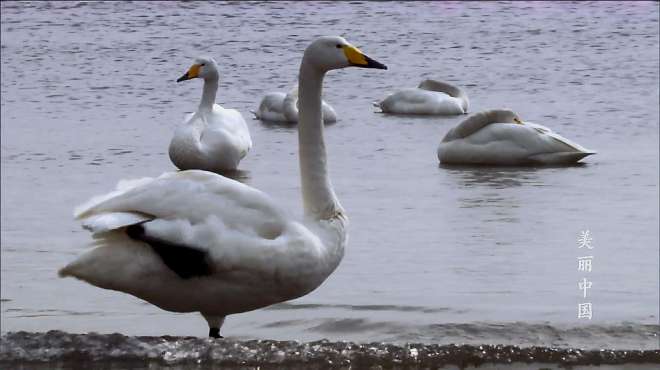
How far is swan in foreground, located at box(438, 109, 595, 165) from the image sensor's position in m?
13.3

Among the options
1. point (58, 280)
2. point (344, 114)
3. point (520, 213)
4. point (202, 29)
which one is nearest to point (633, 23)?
point (202, 29)

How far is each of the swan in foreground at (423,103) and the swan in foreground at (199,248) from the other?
11260 mm

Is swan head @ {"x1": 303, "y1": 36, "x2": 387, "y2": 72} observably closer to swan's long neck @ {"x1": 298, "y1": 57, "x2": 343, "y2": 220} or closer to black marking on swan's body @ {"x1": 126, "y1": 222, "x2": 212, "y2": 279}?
swan's long neck @ {"x1": 298, "y1": 57, "x2": 343, "y2": 220}

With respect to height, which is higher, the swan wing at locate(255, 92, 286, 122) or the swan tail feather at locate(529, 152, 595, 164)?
the swan wing at locate(255, 92, 286, 122)

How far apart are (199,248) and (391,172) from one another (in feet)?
21.3

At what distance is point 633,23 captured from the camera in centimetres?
2903

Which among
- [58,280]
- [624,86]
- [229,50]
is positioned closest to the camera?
[58,280]

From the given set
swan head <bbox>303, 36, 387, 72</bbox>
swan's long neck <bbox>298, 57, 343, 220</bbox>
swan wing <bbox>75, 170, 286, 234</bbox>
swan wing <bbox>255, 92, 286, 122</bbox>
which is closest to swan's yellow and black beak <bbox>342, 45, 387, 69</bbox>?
swan head <bbox>303, 36, 387, 72</bbox>

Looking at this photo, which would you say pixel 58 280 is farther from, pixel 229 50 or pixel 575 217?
pixel 229 50

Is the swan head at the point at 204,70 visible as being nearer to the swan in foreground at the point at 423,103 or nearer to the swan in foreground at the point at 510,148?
the swan in foreground at the point at 423,103

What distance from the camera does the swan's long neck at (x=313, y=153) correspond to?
21.9 ft

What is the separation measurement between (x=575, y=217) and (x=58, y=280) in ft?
11.9

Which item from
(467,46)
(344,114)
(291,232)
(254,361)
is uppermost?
(467,46)

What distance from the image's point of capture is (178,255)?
19.9 ft
